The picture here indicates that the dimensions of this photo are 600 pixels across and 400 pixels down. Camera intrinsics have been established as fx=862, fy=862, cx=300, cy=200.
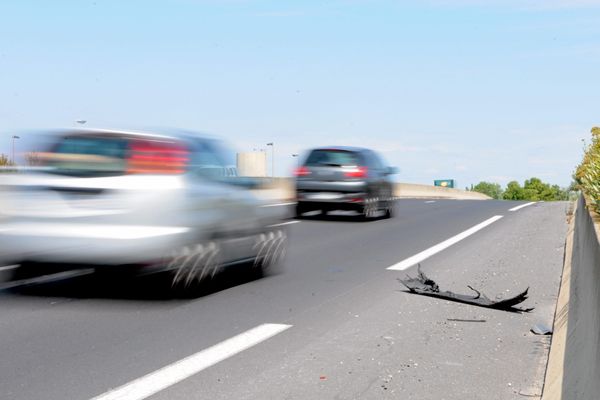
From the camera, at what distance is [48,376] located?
217 inches

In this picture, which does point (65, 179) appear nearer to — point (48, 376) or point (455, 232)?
point (48, 376)

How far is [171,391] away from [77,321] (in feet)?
8.20

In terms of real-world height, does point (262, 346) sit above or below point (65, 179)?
below

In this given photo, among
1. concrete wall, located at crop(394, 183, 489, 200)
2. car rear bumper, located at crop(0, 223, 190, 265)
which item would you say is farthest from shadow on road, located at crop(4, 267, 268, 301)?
concrete wall, located at crop(394, 183, 489, 200)

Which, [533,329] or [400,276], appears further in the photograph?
[400,276]

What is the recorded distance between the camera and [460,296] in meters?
9.06

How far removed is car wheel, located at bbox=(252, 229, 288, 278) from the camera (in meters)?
10.2

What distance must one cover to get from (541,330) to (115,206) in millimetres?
4024

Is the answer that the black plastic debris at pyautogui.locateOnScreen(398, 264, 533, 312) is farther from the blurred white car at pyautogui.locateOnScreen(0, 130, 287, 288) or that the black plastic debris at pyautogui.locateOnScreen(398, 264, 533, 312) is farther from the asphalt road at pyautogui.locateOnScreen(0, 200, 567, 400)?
the blurred white car at pyautogui.locateOnScreen(0, 130, 287, 288)

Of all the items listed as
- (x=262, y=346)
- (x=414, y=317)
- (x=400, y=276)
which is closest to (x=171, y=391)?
(x=262, y=346)

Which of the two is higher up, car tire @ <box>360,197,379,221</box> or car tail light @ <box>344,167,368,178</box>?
car tail light @ <box>344,167,368,178</box>

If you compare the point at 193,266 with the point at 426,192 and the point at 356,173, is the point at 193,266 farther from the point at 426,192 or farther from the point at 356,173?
the point at 426,192

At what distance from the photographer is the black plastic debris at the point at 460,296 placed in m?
8.58

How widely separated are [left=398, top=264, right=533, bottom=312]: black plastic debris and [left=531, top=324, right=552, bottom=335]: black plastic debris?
2.74ft
